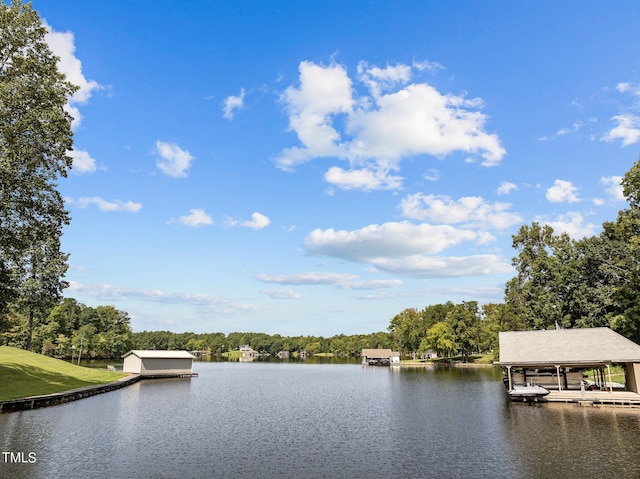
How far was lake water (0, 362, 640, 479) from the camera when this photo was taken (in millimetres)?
20766

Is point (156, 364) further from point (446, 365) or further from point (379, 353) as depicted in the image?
point (379, 353)

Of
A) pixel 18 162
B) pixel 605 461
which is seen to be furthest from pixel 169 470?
pixel 18 162

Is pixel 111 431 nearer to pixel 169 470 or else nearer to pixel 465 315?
pixel 169 470

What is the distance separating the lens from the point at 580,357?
137ft

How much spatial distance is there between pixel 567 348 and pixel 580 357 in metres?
2.24

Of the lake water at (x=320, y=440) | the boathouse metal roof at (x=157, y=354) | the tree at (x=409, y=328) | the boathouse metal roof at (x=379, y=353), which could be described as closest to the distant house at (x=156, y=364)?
the boathouse metal roof at (x=157, y=354)

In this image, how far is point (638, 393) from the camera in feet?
130

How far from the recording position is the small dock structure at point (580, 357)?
131ft

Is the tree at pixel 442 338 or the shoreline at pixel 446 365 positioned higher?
the tree at pixel 442 338

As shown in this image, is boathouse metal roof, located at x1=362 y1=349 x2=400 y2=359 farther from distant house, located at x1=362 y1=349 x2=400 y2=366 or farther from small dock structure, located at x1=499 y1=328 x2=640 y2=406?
small dock structure, located at x1=499 y1=328 x2=640 y2=406

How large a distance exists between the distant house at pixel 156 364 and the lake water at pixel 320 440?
90.4ft

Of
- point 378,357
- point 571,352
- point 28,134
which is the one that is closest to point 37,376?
point 28,134

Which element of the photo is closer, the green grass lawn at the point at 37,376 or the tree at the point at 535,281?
the green grass lawn at the point at 37,376

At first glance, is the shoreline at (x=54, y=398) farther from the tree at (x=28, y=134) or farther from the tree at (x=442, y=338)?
the tree at (x=442, y=338)
